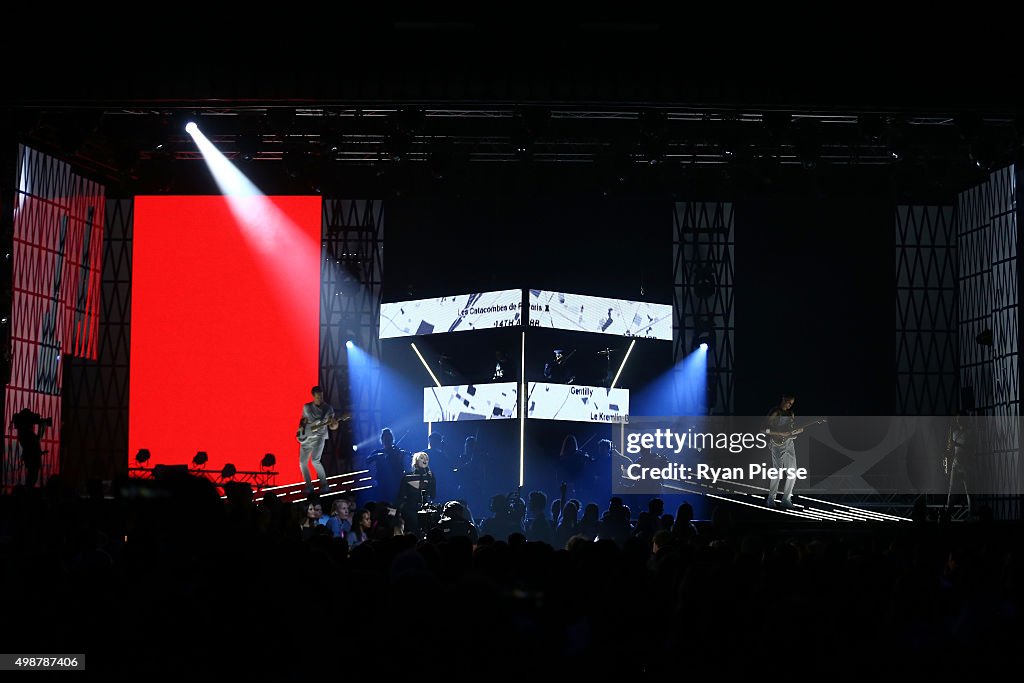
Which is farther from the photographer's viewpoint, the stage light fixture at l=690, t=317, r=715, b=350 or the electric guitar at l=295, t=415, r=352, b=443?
the stage light fixture at l=690, t=317, r=715, b=350

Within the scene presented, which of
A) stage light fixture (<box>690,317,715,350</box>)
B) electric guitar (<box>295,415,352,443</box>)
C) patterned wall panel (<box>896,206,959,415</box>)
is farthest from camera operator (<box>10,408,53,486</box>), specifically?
patterned wall panel (<box>896,206,959,415</box>)

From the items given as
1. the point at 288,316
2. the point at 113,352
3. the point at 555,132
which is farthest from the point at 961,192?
the point at 113,352

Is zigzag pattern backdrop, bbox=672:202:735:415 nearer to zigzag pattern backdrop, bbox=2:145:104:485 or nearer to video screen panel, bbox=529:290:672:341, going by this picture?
video screen panel, bbox=529:290:672:341

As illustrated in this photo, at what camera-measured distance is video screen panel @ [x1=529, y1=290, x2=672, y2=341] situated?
15.7 meters

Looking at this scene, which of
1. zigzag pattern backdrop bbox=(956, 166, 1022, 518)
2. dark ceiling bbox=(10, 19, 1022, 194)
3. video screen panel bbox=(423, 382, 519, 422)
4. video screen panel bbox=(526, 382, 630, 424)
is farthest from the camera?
video screen panel bbox=(423, 382, 519, 422)

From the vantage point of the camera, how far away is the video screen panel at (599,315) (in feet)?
51.6

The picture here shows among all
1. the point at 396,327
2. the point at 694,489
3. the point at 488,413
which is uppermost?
the point at 396,327

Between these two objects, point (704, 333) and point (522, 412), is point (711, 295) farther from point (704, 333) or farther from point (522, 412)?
point (522, 412)

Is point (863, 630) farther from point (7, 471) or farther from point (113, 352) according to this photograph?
point (113, 352)

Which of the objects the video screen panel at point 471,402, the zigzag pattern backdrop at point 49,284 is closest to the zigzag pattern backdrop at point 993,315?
the video screen panel at point 471,402

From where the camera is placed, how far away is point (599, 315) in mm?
16078

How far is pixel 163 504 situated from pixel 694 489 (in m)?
11.5

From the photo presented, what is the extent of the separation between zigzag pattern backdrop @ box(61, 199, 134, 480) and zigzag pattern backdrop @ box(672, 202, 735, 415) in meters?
9.45

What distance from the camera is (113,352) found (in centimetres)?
1794
